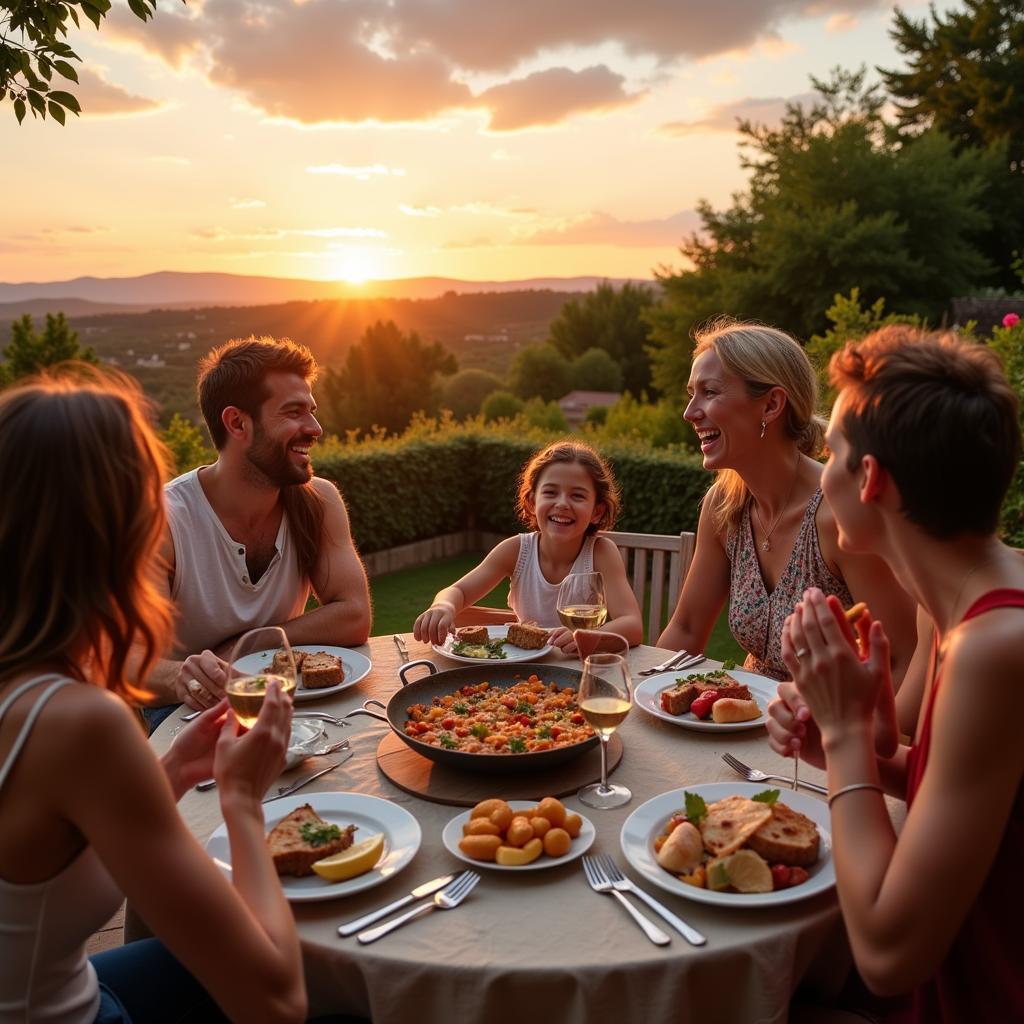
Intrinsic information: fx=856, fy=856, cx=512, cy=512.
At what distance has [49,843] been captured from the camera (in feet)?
4.54

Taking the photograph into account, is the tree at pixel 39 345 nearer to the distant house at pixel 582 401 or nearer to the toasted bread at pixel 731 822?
the toasted bread at pixel 731 822

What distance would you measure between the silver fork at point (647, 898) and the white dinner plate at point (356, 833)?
1.30ft


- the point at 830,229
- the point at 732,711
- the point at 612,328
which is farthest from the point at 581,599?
the point at 612,328

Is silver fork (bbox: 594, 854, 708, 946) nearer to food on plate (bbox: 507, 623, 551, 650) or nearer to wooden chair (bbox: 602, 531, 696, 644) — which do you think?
food on plate (bbox: 507, 623, 551, 650)

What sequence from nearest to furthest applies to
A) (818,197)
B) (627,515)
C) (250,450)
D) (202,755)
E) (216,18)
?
(202,755) < (250,450) < (216,18) < (627,515) < (818,197)

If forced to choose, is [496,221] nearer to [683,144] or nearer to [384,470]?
[683,144]

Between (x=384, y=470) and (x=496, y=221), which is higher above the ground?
(x=496, y=221)

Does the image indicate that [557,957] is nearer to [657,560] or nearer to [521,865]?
[521,865]

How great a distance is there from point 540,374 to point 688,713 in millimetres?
58890

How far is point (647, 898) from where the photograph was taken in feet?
5.38

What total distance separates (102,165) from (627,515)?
6478 mm

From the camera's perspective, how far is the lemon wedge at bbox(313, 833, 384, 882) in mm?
1690

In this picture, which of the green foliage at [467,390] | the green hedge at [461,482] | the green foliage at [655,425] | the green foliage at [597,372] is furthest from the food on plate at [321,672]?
the green foliage at [597,372]

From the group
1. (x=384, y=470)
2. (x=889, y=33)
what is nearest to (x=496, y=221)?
(x=384, y=470)
